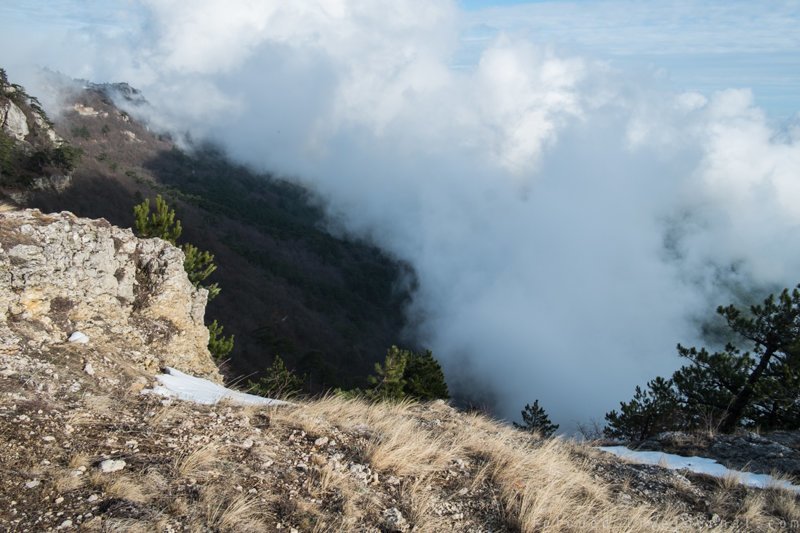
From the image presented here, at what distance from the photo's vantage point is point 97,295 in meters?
8.09

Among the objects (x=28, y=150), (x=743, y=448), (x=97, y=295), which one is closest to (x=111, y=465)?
(x=97, y=295)

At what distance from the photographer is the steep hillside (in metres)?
3.86

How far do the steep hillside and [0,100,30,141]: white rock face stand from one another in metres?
58.9

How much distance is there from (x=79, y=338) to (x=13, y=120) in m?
64.5

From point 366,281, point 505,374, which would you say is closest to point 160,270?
point 366,281

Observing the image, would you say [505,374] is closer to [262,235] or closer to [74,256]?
[262,235]

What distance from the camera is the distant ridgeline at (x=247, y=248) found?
52.4 m

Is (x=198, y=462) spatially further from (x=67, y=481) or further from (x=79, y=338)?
(x=79, y=338)

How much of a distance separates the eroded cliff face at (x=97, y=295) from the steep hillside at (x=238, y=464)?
38 mm

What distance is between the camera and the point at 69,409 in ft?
16.2

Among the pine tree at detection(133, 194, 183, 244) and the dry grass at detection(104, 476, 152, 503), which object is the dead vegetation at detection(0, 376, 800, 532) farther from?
the pine tree at detection(133, 194, 183, 244)

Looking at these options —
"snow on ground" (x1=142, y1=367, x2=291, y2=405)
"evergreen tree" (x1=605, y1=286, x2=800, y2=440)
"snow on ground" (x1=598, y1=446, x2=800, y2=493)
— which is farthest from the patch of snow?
"evergreen tree" (x1=605, y1=286, x2=800, y2=440)

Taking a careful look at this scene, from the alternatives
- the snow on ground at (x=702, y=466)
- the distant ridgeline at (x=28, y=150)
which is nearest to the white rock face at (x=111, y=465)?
the snow on ground at (x=702, y=466)

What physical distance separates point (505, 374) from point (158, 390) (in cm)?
16767
